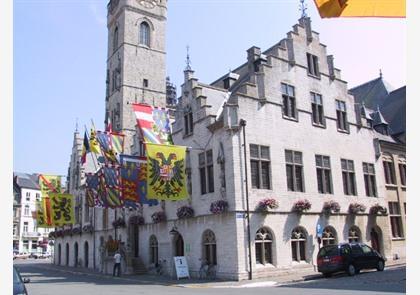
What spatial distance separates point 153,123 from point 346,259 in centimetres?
1273

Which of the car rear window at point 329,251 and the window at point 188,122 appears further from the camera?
the window at point 188,122

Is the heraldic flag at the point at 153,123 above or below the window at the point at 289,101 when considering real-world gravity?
below

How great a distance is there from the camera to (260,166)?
79.3ft

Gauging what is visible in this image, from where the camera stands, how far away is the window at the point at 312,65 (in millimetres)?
29109

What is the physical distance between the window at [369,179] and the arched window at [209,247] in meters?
12.6

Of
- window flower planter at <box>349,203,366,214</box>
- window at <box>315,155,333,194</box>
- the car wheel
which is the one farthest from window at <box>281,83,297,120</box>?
the car wheel

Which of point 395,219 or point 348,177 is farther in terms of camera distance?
point 395,219

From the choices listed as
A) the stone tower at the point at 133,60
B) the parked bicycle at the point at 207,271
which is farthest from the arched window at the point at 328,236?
the stone tower at the point at 133,60

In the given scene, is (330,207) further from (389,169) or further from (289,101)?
(389,169)

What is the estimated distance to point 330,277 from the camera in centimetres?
2158

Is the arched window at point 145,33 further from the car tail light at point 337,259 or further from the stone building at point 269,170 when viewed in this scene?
the car tail light at point 337,259

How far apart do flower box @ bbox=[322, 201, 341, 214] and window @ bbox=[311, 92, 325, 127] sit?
17.2ft

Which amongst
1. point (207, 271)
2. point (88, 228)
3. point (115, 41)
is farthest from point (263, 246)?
point (115, 41)
